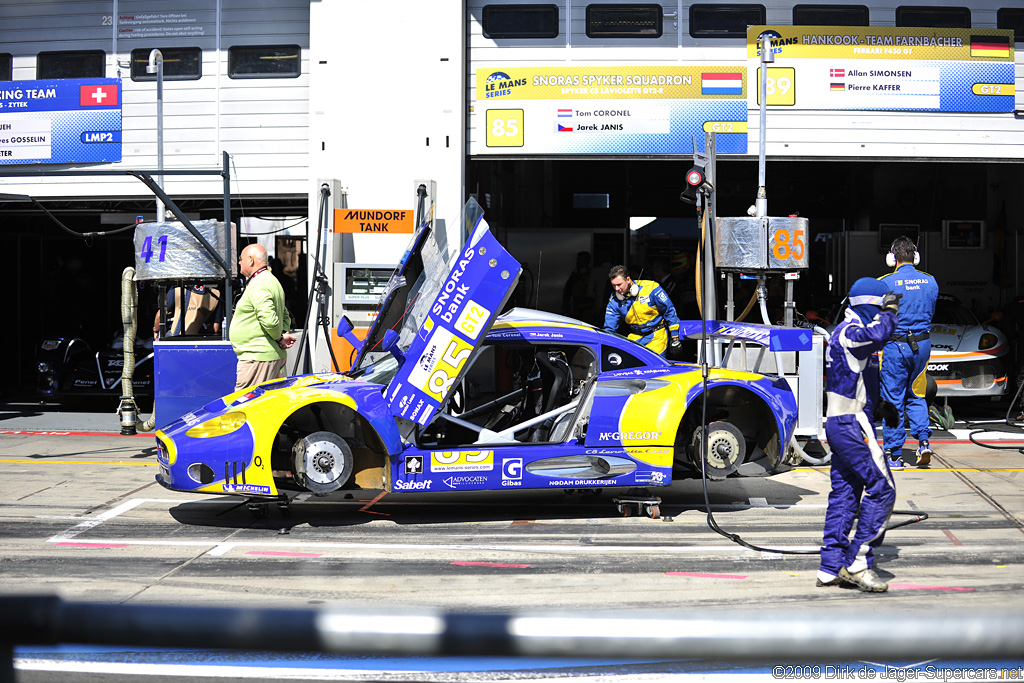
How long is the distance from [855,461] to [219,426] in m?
4.09

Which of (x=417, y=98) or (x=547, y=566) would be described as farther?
(x=417, y=98)

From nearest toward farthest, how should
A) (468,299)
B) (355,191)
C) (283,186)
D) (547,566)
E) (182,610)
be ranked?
(182,610)
(547,566)
(468,299)
(355,191)
(283,186)

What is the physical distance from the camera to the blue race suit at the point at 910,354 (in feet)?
28.9

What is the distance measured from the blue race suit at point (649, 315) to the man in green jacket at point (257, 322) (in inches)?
133

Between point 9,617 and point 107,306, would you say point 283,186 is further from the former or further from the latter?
point 9,617

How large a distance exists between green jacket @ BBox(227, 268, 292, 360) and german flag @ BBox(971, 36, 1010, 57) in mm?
9825

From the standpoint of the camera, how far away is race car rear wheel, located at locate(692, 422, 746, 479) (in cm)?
672

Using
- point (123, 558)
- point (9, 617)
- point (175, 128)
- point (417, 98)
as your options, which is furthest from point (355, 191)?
point (9, 617)

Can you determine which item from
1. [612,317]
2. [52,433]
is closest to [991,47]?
[612,317]

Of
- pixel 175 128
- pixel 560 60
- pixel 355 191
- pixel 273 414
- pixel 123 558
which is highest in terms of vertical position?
pixel 560 60

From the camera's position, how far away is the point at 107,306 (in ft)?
54.8

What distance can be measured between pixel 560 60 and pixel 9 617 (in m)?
12.0

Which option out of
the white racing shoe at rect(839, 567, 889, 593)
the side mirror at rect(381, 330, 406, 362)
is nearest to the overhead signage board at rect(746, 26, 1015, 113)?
the side mirror at rect(381, 330, 406, 362)

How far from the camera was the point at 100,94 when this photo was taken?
508 inches
